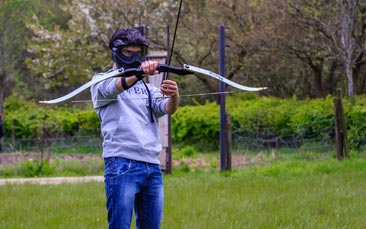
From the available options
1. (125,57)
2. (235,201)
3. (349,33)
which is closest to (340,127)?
(235,201)

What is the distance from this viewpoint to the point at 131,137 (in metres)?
4.09

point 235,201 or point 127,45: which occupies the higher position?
point 127,45

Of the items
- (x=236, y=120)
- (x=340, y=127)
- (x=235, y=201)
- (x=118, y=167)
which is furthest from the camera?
(x=236, y=120)

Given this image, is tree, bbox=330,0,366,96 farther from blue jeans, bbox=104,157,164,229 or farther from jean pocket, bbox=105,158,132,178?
→ jean pocket, bbox=105,158,132,178

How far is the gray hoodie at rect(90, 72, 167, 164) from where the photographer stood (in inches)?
160

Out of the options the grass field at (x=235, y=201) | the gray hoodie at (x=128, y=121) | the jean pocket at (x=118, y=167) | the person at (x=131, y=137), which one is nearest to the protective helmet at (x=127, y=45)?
the person at (x=131, y=137)

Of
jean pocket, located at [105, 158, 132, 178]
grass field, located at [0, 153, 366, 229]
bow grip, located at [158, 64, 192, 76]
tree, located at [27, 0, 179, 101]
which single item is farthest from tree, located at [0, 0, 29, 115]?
bow grip, located at [158, 64, 192, 76]

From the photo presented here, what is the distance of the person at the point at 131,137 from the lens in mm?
4035

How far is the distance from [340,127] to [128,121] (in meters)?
8.31

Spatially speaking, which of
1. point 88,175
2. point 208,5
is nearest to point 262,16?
point 208,5

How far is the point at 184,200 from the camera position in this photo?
822cm

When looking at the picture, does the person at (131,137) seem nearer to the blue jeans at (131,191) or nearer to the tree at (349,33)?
the blue jeans at (131,191)

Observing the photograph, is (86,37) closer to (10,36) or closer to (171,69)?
(10,36)

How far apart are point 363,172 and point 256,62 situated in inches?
472
